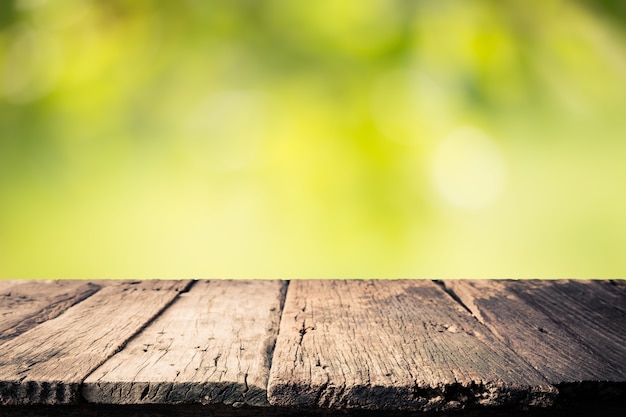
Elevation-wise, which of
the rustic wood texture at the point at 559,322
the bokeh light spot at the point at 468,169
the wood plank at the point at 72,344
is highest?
the bokeh light spot at the point at 468,169

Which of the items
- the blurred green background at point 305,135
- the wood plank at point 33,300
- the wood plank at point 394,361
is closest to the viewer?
the wood plank at point 394,361

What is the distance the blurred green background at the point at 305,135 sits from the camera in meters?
1.67

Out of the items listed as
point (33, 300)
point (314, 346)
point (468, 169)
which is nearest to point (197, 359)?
point (314, 346)

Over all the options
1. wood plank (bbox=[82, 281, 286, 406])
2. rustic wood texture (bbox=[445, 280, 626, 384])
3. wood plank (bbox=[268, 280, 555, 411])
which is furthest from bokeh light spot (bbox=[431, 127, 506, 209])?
wood plank (bbox=[82, 281, 286, 406])

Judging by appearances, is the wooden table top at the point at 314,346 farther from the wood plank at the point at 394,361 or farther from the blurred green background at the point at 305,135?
the blurred green background at the point at 305,135

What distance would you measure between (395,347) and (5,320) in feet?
1.99

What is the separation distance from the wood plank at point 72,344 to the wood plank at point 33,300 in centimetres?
2

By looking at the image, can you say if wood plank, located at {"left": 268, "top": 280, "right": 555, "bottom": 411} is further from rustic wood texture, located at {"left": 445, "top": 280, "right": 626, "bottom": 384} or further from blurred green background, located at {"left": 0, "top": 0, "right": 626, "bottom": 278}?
blurred green background, located at {"left": 0, "top": 0, "right": 626, "bottom": 278}

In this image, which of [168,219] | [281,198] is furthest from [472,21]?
[168,219]

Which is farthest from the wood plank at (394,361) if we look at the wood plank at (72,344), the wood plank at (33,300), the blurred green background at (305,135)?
the blurred green background at (305,135)

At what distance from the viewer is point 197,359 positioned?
2.50 feet

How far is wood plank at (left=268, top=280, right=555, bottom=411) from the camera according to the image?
689 mm

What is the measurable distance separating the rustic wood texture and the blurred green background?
19.1 inches

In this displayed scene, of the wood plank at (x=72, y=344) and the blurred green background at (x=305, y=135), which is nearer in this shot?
the wood plank at (x=72, y=344)
